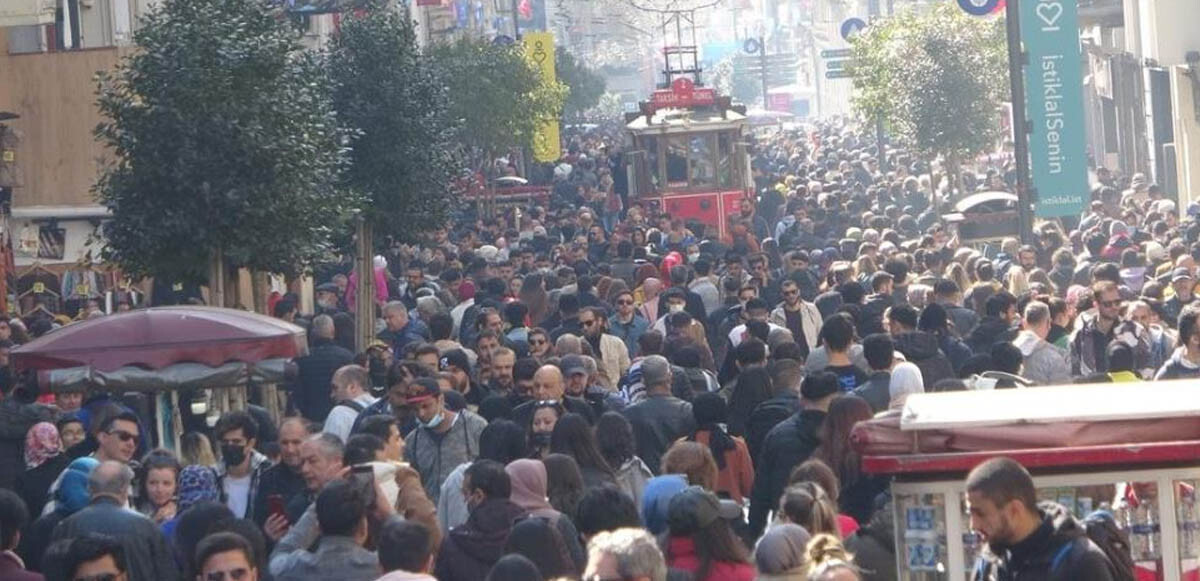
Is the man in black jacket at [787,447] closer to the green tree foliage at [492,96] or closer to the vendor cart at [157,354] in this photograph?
the vendor cart at [157,354]

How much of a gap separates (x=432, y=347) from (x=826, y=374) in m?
4.19

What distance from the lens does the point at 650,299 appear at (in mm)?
20016

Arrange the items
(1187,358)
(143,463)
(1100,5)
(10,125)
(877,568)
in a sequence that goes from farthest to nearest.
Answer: (1100,5)
(10,125)
(1187,358)
(143,463)
(877,568)

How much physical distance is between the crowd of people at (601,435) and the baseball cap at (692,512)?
11mm

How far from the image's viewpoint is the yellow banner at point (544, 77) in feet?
163

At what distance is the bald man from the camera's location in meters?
12.5

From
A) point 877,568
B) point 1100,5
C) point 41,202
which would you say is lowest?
point 877,568

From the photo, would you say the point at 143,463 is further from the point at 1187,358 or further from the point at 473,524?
the point at 1187,358

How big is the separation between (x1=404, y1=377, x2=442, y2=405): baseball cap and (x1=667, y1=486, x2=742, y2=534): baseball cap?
3.42 meters

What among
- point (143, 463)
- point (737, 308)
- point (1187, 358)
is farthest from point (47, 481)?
point (737, 308)

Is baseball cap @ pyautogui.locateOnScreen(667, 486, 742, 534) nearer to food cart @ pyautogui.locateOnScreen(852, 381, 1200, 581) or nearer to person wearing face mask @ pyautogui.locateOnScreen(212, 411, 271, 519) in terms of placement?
food cart @ pyautogui.locateOnScreen(852, 381, 1200, 581)

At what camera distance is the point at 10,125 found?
23.7 metres

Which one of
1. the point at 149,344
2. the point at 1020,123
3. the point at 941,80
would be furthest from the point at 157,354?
the point at 941,80

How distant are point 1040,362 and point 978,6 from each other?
16.9m
